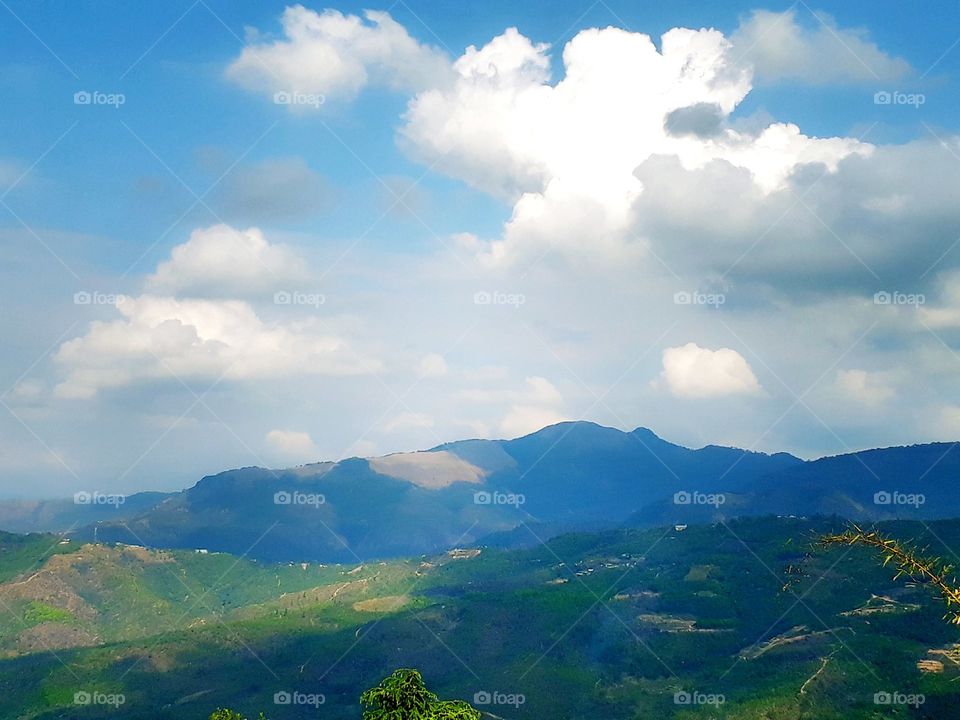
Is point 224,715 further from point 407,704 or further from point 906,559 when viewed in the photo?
point 906,559

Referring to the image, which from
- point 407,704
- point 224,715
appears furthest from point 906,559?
point 224,715

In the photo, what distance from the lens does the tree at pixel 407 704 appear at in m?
19.4

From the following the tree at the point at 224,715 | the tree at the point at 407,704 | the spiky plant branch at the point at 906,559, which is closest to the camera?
the spiky plant branch at the point at 906,559

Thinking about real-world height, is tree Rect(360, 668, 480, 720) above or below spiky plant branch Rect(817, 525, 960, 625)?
below

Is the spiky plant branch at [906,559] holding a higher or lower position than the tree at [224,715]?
higher

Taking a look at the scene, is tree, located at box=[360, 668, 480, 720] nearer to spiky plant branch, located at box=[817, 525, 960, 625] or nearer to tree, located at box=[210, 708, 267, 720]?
tree, located at box=[210, 708, 267, 720]


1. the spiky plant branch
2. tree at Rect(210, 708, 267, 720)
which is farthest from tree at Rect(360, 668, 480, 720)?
the spiky plant branch

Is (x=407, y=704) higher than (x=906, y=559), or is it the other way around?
(x=906, y=559)

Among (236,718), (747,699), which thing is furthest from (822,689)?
(236,718)

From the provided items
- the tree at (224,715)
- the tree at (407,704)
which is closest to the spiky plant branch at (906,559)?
the tree at (407,704)

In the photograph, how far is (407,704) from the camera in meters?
19.8

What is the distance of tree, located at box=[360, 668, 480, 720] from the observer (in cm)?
1939

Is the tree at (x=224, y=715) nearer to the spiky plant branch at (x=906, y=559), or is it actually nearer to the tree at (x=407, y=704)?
the tree at (x=407, y=704)

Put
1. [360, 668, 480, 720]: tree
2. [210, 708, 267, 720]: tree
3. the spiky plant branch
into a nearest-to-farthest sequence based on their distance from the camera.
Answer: the spiky plant branch < [360, 668, 480, 720]: tree < [210, 708, 267, 720]: tree
